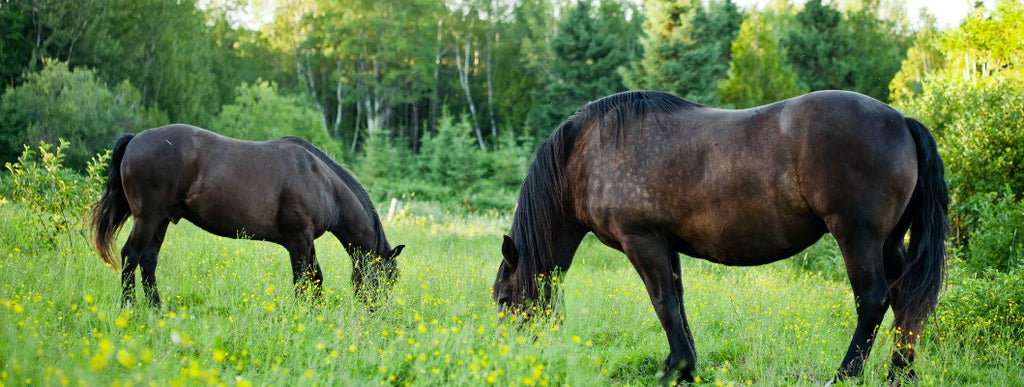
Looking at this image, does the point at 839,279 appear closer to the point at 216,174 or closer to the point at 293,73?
the point at 216,174

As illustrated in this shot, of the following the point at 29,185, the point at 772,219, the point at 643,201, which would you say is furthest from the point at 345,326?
the point at 29,185

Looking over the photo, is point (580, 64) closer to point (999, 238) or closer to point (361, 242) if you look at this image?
point (999, 238)

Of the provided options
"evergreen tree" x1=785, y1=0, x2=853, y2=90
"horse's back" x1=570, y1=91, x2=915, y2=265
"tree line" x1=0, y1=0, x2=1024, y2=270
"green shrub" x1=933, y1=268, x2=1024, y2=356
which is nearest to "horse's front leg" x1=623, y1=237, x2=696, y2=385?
"horse's back" x1=570, y1=91, x2=915, y2=265

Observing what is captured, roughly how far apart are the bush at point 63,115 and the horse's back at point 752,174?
19051 mm

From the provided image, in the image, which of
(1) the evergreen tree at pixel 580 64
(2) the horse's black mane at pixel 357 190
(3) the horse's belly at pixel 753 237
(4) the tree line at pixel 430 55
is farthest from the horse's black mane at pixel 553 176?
(1) the evergreen tree at pixel 580 64

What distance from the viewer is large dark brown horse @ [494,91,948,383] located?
4008 mm

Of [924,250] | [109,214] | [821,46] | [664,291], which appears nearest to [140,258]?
[109,214]

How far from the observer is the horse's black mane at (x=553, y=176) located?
15.7ft

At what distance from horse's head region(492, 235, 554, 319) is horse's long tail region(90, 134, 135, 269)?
3507 mm

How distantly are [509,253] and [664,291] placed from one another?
4.03ft

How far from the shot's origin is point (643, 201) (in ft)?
14.7

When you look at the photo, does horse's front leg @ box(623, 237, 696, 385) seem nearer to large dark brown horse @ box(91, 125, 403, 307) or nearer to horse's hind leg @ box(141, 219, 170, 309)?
large dark brown horse @ box(91, 125, 403, 307)

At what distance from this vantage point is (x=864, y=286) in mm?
4117

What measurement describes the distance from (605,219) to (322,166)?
3.32 meters
